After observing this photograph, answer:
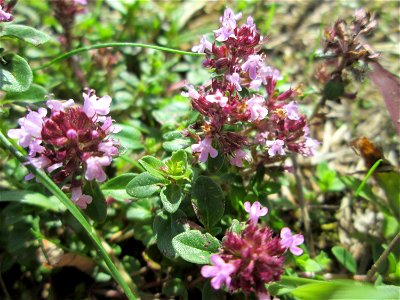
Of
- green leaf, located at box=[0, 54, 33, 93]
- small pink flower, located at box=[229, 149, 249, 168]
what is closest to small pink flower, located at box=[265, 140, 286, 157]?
small pink flower, located at box=[229, 149, 249, 168]

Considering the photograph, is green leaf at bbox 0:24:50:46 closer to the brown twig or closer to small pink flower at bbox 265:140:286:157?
small pink flower at bbox 265:140:286:157

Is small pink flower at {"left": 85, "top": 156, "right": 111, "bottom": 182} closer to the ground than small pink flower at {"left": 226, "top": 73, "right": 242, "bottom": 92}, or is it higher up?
closer to the ground

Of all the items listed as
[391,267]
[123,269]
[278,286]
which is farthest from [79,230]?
[391,267]

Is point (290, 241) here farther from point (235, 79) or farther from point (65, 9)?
point (65, 9)

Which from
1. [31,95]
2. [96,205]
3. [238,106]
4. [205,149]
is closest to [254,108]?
[238,106]

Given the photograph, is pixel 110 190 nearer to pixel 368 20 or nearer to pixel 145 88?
pixel 145 88
